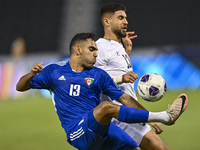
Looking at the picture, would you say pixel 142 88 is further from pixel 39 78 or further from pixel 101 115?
pixel 39 78

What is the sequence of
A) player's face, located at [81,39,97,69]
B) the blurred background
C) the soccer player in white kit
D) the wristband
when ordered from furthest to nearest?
the blurred background
the wristband
the soccer player in white kit
player's face, located at [81,39,97,69]

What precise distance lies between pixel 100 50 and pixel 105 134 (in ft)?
4.57

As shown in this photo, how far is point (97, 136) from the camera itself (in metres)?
3.91

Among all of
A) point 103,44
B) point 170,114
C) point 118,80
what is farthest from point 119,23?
point 170,114

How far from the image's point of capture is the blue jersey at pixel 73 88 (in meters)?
4.12

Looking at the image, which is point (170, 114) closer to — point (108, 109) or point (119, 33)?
point (108, 109)

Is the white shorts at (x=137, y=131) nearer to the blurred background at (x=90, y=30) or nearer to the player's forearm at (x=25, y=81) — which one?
the player's forearm at (x=25, y=81)

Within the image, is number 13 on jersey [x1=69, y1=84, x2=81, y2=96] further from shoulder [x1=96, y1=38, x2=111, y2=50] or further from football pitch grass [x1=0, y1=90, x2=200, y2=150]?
football pitch grass [x1=0, y1=90, x2=200, y2=150]

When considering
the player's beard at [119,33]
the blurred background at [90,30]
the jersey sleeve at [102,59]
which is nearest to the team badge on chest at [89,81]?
the jersey sleeve at [102,59]

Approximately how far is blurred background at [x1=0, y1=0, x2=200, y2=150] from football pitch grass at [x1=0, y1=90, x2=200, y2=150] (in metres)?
0.45

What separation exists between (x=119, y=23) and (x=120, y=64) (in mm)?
640

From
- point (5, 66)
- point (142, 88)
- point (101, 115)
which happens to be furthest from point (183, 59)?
point (101, 115)

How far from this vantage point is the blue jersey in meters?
4.12

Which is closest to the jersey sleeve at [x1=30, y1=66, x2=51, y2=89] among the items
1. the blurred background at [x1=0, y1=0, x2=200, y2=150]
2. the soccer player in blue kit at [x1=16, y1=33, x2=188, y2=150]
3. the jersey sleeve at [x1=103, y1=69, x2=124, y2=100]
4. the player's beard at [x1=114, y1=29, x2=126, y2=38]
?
the soccer player in blue kit at [x1=16, y1=33, x2=188, y2=150]
